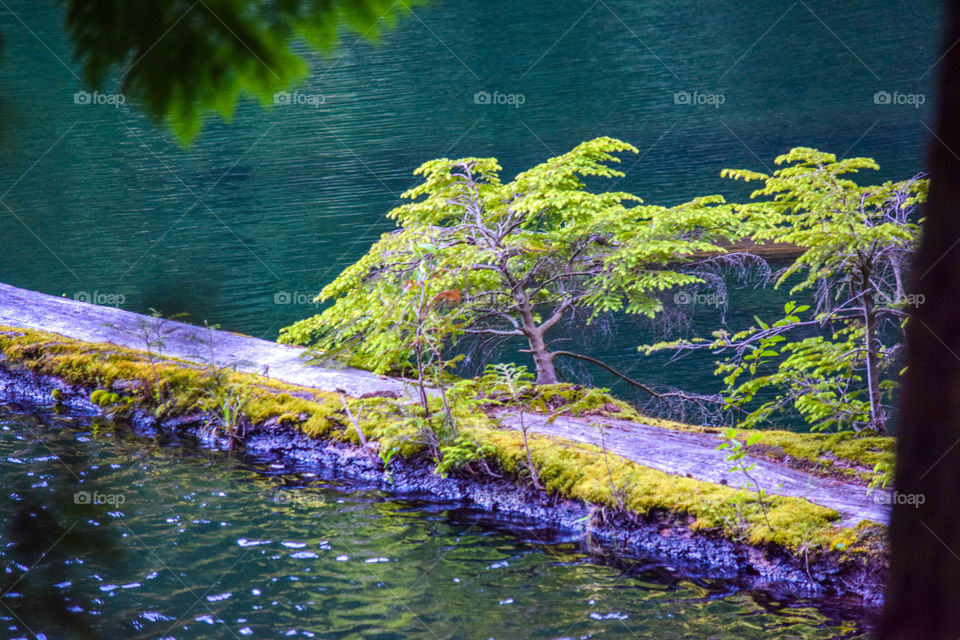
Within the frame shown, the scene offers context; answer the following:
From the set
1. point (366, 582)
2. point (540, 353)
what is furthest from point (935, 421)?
point (540, 353)

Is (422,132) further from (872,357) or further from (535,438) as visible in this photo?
(872,357)

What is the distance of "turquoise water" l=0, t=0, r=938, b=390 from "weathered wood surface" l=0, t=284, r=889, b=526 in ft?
2.83

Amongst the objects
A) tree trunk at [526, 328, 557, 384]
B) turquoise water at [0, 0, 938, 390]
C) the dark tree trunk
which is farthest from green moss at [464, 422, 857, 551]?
the dark tree trunk

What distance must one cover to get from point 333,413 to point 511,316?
199 centimetres

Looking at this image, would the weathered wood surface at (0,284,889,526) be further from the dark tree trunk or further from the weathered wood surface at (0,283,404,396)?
Answer: the dark tree trunk

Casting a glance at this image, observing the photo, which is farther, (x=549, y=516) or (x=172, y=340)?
(x=172, y=340)

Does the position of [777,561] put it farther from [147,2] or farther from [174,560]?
[147,2]

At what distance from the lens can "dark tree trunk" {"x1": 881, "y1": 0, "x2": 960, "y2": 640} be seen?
1.25 meters

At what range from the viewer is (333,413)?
7.10 metres

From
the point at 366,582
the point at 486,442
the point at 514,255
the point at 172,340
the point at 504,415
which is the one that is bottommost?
the point at 366,582

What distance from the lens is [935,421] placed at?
1.31m

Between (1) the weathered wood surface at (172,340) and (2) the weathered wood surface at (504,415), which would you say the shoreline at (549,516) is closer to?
(2) the weathered wood surface at (504,415)

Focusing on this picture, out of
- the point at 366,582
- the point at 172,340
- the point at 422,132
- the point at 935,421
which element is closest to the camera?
the point at 935,421

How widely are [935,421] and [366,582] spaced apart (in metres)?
4.23
